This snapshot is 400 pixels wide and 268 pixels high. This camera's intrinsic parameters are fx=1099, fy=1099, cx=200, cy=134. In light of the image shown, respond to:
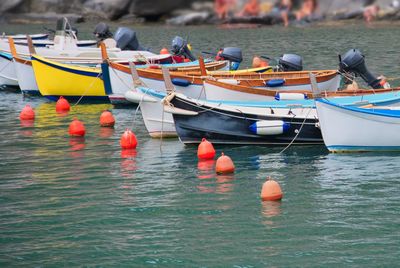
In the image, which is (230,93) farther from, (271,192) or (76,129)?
(271,192)

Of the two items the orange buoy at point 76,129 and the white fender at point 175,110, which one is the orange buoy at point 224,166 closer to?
the white fender at point 175,110

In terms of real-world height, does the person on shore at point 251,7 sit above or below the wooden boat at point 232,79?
above

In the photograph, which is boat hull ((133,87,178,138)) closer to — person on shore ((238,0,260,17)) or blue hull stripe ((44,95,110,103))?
blue hull stripe ((44,95,110,103))

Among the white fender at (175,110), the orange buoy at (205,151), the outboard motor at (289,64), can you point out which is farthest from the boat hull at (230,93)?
the orange buoy at (205,151)

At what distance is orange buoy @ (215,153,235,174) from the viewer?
21.8m

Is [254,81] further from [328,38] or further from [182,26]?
[182,26]

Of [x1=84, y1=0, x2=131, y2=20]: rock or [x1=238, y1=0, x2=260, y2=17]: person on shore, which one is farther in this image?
[x1=84, y1=0, x2=131, y2=20]: rock

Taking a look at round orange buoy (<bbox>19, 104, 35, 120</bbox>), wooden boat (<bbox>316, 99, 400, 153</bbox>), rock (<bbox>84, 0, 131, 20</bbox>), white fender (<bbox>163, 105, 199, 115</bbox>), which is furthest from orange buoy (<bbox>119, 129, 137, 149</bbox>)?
rock (<bbox>84, 0, 131, 20</bbox>)

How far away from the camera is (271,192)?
63.6ft

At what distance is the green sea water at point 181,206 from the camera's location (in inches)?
650

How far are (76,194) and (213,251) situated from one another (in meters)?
4.85

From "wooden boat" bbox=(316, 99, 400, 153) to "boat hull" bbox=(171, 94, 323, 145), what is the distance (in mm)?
967

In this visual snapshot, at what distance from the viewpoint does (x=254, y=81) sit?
28.3 meters

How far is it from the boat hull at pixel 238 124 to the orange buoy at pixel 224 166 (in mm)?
2622
